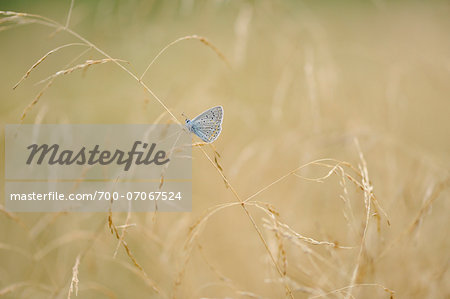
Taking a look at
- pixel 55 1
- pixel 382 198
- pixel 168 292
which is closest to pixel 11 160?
pixel 168 292

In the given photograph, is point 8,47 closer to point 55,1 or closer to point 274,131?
point 55,1

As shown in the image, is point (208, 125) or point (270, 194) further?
point (270, 194)
